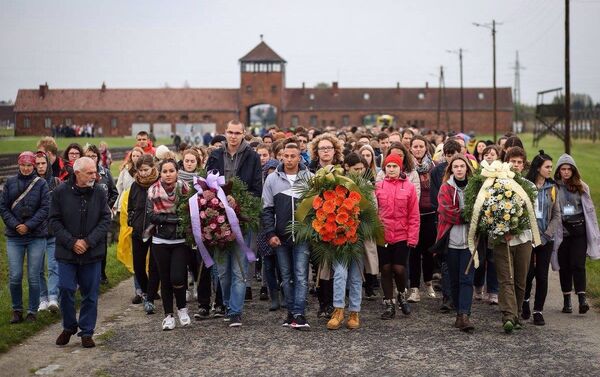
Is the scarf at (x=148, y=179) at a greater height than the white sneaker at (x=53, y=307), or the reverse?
the scarf at (x=148, y=179)

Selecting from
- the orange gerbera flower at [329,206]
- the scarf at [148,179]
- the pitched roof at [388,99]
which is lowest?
the orange gerbera flower at [329,206]

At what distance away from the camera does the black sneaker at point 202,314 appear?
429 inches

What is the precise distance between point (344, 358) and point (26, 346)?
3435 millimetres

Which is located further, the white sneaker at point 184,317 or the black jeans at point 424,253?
the black jeans at point 424,253

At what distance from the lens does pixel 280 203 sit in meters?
10.5

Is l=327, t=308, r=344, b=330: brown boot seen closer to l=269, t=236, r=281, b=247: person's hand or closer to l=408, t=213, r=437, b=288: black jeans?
l=269, t=236, r=281, b=247: person's hand

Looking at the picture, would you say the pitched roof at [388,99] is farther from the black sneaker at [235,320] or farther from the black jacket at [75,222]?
the black jacket at [75,222]

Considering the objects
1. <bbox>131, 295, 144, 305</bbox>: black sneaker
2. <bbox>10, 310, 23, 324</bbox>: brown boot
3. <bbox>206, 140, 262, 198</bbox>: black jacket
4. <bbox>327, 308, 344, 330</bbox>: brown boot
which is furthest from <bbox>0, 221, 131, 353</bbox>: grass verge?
<bbox>327, 308, 344, 330</bbox>: brown boot

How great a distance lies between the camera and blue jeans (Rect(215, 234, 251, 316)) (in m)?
10.4

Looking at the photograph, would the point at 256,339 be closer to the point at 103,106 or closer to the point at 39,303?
the point at 39,303

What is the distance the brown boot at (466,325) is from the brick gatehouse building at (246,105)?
100077 millimetres

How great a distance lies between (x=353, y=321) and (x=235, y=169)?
94.6 inches

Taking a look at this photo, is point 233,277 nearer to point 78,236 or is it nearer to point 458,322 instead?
point 78,236

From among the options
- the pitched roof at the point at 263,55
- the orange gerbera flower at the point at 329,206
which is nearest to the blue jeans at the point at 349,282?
the orange gerbera flower at the point at 329,206
